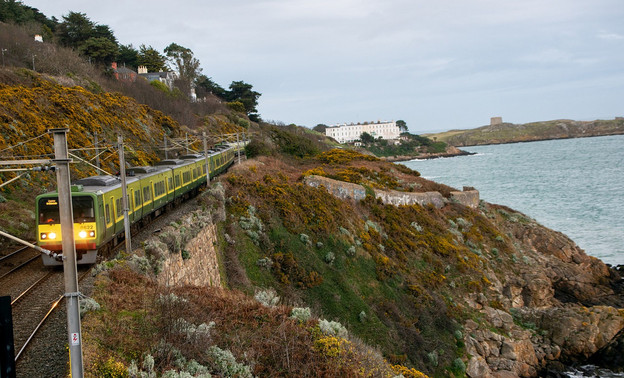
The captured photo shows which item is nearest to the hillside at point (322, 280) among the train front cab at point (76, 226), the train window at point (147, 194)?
the train front cab at point (76, 226)

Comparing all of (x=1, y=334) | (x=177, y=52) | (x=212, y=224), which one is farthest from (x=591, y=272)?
(x=177, y=52)

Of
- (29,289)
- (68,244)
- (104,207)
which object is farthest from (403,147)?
(68,244)

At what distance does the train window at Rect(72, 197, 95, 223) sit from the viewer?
14.4m

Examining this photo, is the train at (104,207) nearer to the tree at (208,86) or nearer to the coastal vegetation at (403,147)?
the tree at (208,86)

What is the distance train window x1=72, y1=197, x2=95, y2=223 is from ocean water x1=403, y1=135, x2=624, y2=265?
37.9m

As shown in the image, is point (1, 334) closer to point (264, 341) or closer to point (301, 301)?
point (264, 341)

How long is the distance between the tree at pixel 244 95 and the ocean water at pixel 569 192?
3567 centimetres

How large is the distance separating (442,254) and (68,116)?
26.0 metres

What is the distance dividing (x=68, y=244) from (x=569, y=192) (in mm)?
74956

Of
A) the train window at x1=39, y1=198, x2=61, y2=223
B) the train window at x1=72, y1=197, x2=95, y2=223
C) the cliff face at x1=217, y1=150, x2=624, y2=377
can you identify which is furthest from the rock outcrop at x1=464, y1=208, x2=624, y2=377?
the train window at x1=39, y1=198, x2=61, y2=223

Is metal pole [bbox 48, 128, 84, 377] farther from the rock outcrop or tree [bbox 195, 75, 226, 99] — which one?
tree [bbox 195, 75, 226, 99]

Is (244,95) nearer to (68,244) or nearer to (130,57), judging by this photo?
(130,57)

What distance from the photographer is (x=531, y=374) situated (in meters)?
21.6

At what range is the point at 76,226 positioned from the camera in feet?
46.9
